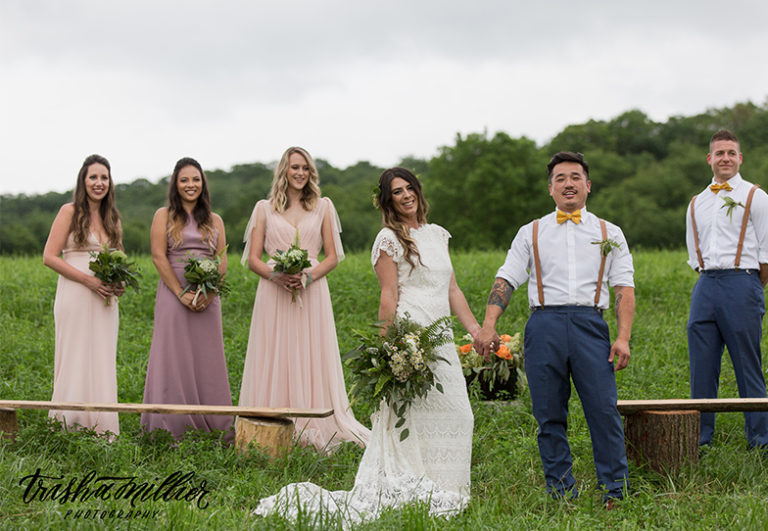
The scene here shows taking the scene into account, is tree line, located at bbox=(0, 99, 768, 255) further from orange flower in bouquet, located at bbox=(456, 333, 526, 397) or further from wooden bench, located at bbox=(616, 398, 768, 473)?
wooden bench, located at bbox=(616, 398, 768, 473)

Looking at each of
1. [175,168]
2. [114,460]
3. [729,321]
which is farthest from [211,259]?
[729,321]

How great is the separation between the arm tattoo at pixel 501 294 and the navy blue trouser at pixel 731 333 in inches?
90.7

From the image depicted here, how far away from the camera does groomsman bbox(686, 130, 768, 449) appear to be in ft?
22.4

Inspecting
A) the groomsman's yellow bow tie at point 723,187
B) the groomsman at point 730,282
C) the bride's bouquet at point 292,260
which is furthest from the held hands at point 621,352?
the bride's bouquet at point 292,260

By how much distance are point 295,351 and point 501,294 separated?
101 inches

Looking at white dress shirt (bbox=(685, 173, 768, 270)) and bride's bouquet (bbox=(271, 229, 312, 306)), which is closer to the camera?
white dress shirt (bbox=(685, 173, 768, 270))

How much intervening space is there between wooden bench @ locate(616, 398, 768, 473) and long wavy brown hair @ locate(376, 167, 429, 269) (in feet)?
6.83

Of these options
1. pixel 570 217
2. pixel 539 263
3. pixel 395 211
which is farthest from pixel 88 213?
pixel 570 217

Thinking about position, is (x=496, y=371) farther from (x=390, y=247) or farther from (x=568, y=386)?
(x=390, y=247)

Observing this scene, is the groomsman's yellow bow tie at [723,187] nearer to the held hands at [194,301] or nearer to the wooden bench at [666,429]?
the wooden bench at [666,429]


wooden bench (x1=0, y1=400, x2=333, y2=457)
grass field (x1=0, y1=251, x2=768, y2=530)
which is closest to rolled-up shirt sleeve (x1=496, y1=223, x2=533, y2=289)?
grass field (x1=0, y1=251, x2=768, y2=530)

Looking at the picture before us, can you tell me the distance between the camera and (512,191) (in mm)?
40781

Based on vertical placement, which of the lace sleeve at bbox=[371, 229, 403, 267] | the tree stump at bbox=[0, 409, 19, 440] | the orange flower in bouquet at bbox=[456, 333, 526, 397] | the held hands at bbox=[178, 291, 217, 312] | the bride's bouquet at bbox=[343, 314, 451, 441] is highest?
the lace sleeve at bbox=[371, 229, 403, 267]

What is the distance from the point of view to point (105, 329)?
24.5 ft
